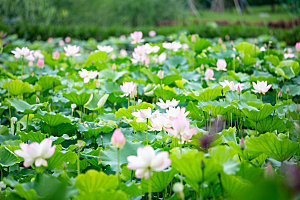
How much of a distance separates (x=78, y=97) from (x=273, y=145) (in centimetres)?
100

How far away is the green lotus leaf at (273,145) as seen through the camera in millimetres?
953

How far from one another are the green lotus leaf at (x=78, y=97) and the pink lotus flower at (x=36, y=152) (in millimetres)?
717

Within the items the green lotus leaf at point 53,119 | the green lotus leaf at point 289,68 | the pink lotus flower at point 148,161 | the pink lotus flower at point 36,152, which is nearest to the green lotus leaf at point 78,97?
the green lotus leaf at point 53,119


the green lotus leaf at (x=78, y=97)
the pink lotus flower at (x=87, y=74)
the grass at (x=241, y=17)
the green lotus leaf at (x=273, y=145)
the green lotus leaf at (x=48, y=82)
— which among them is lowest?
the grass at (x=241, y=17)

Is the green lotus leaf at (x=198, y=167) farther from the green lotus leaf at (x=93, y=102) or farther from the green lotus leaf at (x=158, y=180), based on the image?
the green lotus leaf at (x=93, y=102)

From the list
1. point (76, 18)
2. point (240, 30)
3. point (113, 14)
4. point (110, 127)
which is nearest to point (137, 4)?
point (113, 14)

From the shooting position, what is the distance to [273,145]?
0.98m

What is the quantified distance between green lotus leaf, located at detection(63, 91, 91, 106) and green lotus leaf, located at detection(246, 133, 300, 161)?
0.89 meters

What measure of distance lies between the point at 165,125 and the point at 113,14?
8.85 metres

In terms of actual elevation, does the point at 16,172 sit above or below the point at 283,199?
below

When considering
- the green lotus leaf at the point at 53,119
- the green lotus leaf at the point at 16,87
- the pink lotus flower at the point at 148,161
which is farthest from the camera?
the green lotus leaf at the point at 16,87

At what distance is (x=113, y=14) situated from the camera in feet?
30.7

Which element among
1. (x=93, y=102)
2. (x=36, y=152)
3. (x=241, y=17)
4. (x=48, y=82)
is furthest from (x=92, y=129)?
(x=241, y=17)

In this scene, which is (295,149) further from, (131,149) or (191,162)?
(131,149)
